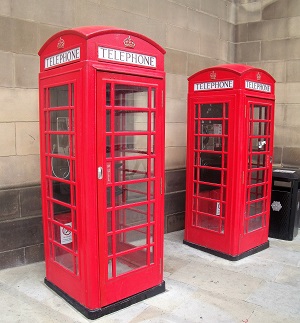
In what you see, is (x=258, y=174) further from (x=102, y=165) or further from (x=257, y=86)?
(x=102, y=165)

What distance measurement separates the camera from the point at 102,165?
2.96 meters

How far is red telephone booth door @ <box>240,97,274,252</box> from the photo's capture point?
450 cm

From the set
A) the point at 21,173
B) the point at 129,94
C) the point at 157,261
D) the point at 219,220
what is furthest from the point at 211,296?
the point at 21,173

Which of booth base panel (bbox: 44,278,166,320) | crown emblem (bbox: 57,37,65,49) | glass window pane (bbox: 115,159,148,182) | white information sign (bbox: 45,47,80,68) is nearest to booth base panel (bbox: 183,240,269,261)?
booth base panel (bbox: 44,278,166,320)

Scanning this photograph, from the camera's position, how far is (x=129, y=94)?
3.22 metres

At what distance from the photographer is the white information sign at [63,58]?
2920 millimetres

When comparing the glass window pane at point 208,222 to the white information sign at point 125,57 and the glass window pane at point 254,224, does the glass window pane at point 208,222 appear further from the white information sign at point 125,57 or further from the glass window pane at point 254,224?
the white information sign at point 125,57

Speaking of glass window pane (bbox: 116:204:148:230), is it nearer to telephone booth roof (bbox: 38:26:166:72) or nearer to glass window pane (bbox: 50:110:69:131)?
glass window pane (bbox: 50:110:69:131)

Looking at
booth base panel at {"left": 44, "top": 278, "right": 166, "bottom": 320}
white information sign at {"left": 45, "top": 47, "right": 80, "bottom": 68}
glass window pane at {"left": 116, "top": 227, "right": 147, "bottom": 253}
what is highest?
white information sign at {"left": 45, "top": 47, "right": 80, "bottom": 68}

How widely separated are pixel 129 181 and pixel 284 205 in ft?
9.67

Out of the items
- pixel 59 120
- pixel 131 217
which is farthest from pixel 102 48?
pixel 131 217

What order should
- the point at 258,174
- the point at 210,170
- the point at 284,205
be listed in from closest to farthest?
the point at 210,170 < the point at 258,174 < the point at 284,205

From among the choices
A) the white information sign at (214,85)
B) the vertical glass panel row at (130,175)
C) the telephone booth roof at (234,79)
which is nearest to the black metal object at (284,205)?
Result: the telephone booth roof at (234,79)

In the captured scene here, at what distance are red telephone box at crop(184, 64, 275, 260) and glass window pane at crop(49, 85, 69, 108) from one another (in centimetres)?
205
